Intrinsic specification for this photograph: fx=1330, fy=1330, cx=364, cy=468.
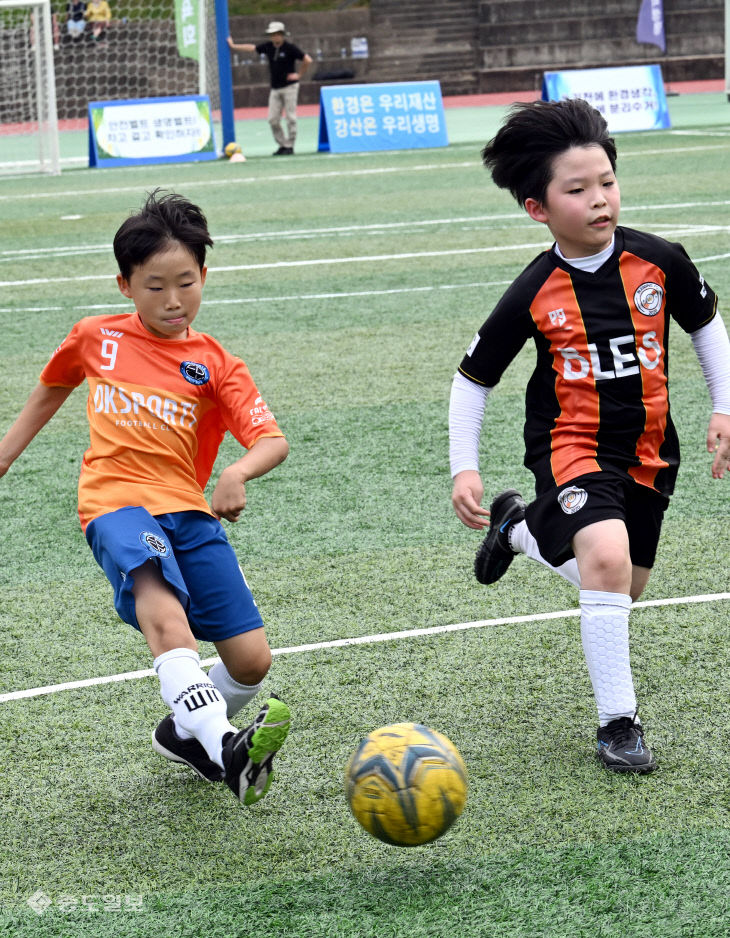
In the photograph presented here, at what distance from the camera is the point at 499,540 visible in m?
4.14

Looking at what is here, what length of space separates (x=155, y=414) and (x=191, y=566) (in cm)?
39

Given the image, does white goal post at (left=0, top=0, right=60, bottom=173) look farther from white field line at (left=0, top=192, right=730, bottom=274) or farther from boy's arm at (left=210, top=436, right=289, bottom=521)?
boy's arm at (left=210, top=436, right=289, bottom=521)

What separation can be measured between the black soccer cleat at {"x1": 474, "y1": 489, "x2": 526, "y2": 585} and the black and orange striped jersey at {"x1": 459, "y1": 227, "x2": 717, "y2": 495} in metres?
0.59

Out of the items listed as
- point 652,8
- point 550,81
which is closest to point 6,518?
point 550,81

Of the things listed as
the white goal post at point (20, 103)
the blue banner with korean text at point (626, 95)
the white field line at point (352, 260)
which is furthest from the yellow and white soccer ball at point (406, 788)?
the blue banner with korean text at point (626, 95)

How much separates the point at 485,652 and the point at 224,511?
1222 millimetres

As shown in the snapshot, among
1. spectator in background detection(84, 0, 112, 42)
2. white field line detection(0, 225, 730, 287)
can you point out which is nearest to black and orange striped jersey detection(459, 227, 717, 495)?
white field line detection(0, 225, 730, 287)

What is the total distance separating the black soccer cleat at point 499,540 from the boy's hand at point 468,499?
594mm

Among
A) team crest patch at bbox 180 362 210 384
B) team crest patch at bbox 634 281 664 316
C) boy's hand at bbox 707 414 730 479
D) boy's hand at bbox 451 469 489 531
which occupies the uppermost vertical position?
team crest patch at bbox 634 281 664 316

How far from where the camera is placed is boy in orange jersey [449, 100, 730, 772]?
135 inches

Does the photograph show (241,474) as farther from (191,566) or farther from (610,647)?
(610,647)

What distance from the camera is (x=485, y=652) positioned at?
13.1 feet

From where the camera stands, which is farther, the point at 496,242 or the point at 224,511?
the point at 496,242

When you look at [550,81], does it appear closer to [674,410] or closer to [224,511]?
[674,410]
